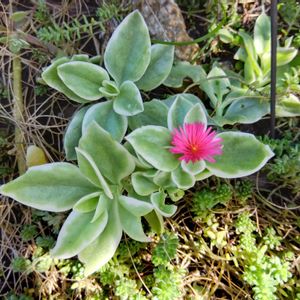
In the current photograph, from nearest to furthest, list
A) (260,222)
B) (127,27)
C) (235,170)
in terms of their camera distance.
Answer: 1. (235,170)
2. (127,27)
3. (260,222)

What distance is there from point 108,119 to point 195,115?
25 centimetres

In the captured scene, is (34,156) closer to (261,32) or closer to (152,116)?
(152,116)

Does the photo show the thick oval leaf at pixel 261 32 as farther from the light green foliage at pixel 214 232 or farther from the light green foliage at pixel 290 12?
the light green foliage at pixel 214 232

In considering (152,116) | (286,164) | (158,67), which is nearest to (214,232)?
(286,164)

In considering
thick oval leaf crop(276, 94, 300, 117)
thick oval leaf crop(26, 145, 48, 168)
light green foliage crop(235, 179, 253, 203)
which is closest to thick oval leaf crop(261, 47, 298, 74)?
thick oval leaf crop(276, 94, 300, 117)

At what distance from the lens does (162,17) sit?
1261 millimetres

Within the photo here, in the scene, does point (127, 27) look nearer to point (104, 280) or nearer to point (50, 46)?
point (50, 46)

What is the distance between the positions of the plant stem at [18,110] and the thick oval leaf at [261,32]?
0.74 metres

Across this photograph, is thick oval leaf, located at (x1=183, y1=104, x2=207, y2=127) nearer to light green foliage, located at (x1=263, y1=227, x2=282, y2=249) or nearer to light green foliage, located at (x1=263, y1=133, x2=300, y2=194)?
light green foliage, located at (x1=263, y1=133, x2=300, y2=194)

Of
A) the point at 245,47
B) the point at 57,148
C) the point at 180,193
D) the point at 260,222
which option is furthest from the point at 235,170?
the point at 57,148

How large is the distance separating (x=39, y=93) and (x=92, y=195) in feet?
1.55

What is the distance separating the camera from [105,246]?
1065 millimetres

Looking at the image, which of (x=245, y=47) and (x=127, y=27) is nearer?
(x=127, y=27)

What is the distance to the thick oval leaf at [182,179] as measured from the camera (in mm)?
982
